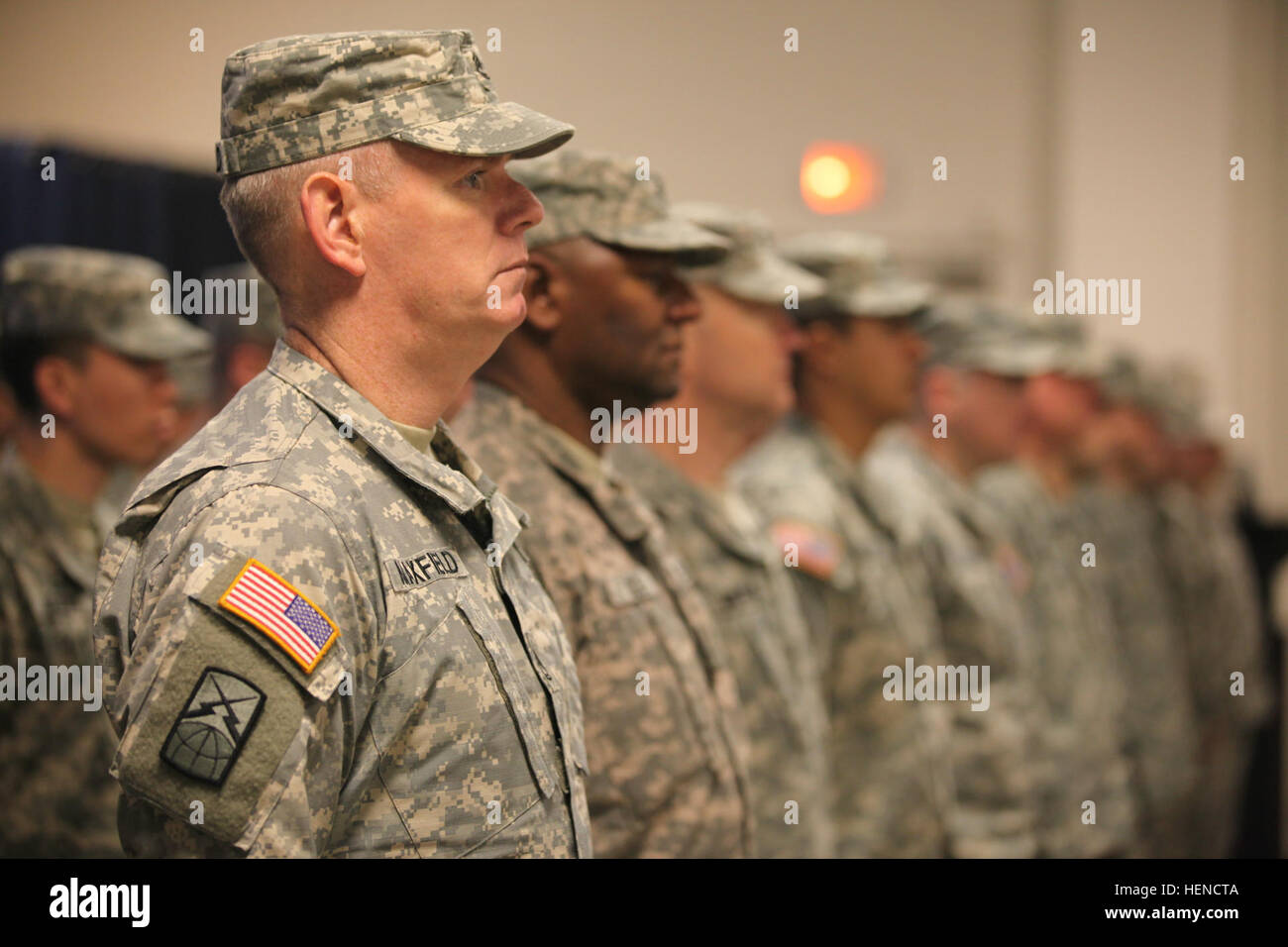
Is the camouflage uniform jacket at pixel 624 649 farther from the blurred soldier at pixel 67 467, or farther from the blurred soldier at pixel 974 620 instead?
the blurred soldier at pixel 974 620

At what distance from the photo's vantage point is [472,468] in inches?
65.5

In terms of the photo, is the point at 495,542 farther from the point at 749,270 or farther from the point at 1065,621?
the point at 1065,621

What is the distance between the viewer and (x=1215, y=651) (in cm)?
735


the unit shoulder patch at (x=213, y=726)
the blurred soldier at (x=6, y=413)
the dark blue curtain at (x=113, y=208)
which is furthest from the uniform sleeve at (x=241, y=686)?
the dark blue curtain at (x=113, y=208)

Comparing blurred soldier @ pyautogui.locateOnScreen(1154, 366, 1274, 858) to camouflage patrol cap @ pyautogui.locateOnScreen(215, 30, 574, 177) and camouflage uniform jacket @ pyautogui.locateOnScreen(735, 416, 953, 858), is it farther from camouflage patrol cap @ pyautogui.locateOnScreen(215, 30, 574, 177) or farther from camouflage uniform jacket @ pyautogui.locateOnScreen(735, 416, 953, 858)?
camouflage patrol cap @ pyautogui.locateOnScreen(215, 30, 574, 177)

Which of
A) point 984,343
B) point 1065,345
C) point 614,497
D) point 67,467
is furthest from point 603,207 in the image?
point 1065,345

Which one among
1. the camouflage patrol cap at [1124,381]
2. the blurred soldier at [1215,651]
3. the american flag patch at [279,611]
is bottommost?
the blurred soldier at [1215,651]

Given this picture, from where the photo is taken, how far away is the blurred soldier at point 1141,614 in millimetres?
6215

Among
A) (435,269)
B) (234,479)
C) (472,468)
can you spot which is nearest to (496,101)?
(435,269)

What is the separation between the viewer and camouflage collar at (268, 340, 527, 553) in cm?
147

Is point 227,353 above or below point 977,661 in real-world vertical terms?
above

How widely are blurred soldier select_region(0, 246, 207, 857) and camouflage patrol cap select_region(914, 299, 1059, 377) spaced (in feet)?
9.42

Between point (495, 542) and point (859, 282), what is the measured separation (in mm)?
2402

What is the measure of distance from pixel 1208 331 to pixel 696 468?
740 cm
